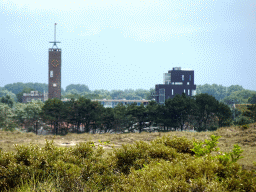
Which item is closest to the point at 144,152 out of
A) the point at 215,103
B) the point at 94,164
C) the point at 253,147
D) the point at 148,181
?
the point at 94,164

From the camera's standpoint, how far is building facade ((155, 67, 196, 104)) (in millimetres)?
62438

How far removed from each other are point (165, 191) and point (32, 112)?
33.1 meters

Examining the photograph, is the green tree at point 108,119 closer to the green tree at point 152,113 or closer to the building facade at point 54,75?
the green tree at point 152,113

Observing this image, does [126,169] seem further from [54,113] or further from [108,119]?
[54,113]

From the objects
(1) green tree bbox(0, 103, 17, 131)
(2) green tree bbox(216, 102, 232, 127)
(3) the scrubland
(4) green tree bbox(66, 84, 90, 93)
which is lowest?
(1) green tree bbox(0, 103, 17, 131)

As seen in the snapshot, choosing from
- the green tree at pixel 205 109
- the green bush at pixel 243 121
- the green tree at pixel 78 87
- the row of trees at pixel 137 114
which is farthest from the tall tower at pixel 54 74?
the green tree at pixel 78 87

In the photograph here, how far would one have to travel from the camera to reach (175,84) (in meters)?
63.5

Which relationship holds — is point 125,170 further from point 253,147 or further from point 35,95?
point 35,95

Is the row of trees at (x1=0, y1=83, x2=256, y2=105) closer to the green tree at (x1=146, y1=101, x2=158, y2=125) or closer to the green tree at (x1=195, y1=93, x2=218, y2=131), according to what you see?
the green tree at (x1=195, y1=93, x2=218, y2=131)

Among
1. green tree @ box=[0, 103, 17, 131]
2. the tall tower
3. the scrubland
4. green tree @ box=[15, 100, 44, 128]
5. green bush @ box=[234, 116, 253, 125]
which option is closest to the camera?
the scrubland

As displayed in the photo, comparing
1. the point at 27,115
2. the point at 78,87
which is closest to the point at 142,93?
the point at 78,87

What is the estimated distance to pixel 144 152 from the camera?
5.32m

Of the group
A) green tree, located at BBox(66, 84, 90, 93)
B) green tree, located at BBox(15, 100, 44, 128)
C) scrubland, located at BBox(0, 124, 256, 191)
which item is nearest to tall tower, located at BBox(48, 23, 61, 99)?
green tree, located at BBox(15, 100, 44, 128)

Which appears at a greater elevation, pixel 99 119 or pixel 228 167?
pixel 228 167
